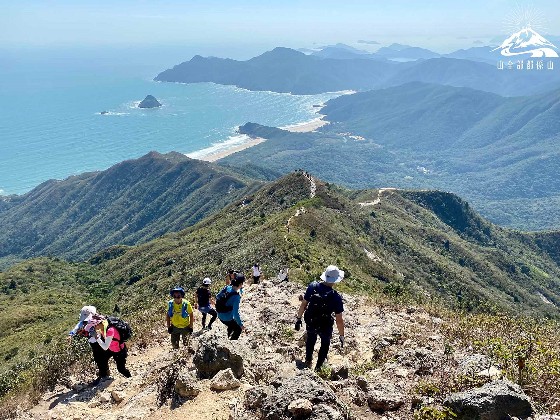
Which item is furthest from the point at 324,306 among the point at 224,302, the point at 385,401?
the point at 224,302

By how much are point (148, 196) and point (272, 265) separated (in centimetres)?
15755

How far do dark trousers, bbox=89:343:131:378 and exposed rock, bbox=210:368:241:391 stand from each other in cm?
347

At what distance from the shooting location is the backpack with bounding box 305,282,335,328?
984 cm

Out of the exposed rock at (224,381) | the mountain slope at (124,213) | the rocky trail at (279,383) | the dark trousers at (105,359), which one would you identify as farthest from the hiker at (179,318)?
the mountain slope at (124,213)

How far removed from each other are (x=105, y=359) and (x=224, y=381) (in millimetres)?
4088

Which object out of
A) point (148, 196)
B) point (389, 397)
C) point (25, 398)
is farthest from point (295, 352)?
point (148, 196)

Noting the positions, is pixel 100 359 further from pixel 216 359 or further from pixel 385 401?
pixel 385 401

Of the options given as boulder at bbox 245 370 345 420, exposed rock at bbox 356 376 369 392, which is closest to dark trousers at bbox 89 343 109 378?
boulder at bbox 245 370 345 420

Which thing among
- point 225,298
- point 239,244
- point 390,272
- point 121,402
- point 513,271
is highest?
point 225,298

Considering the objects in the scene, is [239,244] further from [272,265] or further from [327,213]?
[327,213]

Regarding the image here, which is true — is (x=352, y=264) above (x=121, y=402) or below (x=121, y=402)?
below

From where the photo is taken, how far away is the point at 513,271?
93.3 meters

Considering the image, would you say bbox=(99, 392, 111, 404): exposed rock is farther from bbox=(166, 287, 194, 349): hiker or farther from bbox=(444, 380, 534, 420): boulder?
bbox=(444, 380, 534, 420): boulder

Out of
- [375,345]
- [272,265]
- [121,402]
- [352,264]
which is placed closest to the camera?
[121,402]
